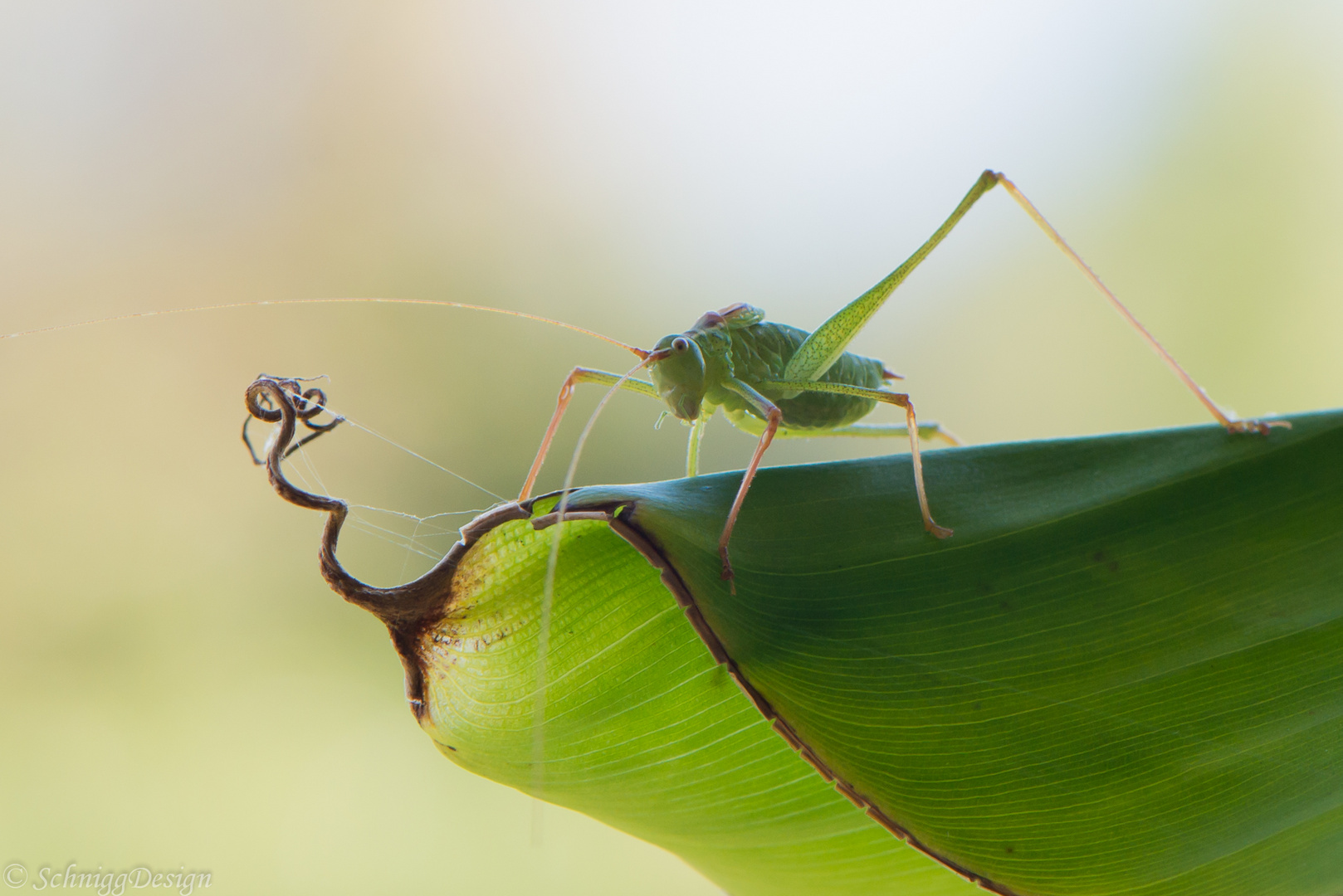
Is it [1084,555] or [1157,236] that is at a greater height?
[1157,236]

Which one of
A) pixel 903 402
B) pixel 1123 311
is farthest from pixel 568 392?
pixel 1123 311

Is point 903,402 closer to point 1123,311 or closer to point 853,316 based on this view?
point 853,316

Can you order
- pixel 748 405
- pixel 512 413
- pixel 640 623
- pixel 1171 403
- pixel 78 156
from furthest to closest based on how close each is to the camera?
pixel 1171 403
pixel 512 413
pixel 78 156
pixel 748 405
pixel 640 623

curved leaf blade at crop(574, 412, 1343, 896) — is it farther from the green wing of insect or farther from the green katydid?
the green wing of insect

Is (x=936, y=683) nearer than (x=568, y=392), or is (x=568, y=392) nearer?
(x=936, y=683)

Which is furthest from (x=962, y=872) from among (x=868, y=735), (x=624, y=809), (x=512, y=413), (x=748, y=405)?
(x=512, y=413)

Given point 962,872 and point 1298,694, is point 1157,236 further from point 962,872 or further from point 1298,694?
point 962,872

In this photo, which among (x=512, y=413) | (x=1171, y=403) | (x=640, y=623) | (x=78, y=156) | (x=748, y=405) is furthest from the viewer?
(x=1171, y=403)
